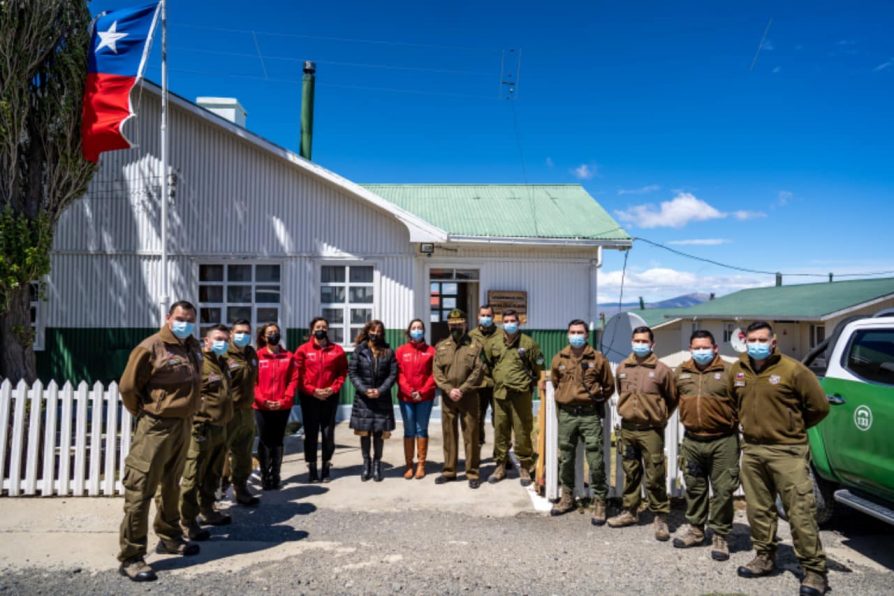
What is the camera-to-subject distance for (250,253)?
10.4 meters

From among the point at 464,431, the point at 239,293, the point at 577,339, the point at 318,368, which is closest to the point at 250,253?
the point at 239,293

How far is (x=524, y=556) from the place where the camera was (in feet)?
15.4

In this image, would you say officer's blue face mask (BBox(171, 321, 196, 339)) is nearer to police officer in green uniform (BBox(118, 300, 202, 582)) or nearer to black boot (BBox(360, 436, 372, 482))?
police officer in green uniform (BBox(118, 300, 202, 582))

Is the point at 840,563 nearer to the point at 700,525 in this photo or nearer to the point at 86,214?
the point at 700,525

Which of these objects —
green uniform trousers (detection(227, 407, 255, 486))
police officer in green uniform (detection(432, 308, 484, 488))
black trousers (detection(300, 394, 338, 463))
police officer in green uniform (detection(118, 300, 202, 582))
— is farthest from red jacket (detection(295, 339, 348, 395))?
police officer in green uniform (detection(118, 300, 202, 582))

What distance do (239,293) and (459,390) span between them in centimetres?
580

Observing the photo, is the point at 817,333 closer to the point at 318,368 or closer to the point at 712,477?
the point at 712,477

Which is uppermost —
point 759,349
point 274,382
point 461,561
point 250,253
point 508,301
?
point 250,253

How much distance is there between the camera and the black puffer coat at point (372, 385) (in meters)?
6.68

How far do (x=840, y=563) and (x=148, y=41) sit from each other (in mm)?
9755

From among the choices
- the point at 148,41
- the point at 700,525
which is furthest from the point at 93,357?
the point at 700,525

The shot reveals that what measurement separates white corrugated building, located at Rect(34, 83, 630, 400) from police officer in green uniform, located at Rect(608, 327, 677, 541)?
17.2ft

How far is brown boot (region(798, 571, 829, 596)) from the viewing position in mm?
4031

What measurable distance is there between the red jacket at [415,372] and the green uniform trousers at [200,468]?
2.27 m
